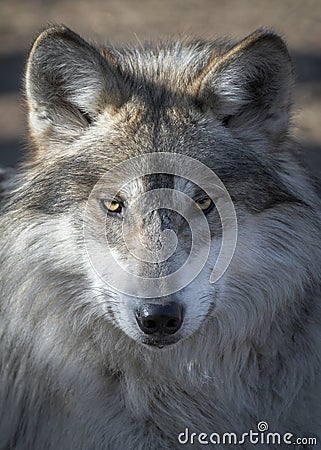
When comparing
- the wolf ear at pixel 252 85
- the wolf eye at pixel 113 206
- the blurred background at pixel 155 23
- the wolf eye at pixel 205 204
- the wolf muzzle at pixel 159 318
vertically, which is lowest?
the wolf muzzle at pixel 159 318

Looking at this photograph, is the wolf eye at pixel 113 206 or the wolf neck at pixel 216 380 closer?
the wolf eye at pixel 113 206

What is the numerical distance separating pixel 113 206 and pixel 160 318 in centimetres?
63

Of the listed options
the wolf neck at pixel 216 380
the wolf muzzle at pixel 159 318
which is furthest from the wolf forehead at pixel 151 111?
the wolf neck at pixel 216 380

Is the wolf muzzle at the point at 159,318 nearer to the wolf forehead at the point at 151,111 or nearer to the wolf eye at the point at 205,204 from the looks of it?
the wolf eye at the point at 205,204

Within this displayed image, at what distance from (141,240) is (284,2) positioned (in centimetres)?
722

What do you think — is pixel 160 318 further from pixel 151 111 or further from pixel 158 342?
pixel 151 111

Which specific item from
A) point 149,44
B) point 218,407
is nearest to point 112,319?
point 218,407

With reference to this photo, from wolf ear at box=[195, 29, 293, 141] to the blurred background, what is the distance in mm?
4282

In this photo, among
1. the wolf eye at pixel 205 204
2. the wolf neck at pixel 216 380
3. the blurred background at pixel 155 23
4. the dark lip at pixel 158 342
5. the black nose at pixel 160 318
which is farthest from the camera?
the blurred background at pixel 155 23

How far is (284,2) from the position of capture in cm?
1080

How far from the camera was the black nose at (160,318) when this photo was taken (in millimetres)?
4043

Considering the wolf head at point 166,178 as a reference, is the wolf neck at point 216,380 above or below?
below

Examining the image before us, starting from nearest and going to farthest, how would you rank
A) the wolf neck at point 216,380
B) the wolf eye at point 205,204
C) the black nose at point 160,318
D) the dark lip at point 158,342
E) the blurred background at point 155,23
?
1. the black nose at point 160,318
2. the dark lip at point 158,342
3. the wolf eye at point 205,204
4. the wolf neck at point 216,380
5. the blurred background at point 155,23

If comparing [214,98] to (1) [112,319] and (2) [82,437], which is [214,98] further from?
(2) [82,437]
